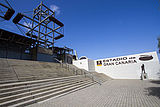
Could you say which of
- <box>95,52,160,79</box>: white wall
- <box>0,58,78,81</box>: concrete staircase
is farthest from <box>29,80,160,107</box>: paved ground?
<box>95,52,160,79</box>: white wall

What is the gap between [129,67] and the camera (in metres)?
16.0

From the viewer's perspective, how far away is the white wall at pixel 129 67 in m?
14.0

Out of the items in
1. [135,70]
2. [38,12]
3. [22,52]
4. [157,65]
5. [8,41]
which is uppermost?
[38,12]

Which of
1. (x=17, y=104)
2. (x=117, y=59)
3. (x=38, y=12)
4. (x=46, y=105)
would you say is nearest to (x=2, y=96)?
(x=17, y=104)

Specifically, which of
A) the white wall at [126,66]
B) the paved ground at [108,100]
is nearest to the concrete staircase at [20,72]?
the paved ground at [108,100]

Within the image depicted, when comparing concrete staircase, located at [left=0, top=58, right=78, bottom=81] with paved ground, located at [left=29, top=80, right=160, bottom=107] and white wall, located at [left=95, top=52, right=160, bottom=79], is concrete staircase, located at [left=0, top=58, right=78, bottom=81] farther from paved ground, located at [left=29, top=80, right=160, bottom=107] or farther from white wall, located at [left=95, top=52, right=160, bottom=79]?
white wall, located at [left=95, top=52, right=160, bottom=79]

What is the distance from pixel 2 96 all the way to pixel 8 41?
11300 mm

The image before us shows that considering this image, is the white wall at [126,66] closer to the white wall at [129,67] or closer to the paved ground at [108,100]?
the white wall at [129,67]

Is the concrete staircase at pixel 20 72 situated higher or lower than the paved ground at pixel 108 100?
higher

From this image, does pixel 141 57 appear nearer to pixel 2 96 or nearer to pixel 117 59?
pixel 117 59

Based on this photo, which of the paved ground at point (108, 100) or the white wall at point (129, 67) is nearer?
the paved ground at point (108, 100)

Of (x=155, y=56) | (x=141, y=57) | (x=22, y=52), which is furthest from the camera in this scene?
(x=141, y=57)

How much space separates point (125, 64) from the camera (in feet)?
54.0

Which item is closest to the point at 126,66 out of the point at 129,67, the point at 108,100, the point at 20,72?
the point at 129,67
